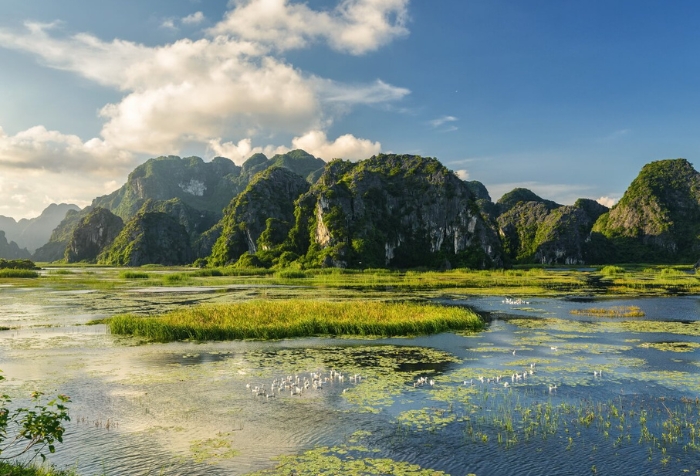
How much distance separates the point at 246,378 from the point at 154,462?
8.76 m

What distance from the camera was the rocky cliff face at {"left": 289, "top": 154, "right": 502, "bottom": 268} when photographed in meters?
159

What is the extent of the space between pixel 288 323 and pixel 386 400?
16.8 meters

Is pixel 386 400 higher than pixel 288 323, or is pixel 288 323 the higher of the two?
pixel 288 323

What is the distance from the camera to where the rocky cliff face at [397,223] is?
159m

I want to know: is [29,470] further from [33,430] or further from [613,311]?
[613,311]

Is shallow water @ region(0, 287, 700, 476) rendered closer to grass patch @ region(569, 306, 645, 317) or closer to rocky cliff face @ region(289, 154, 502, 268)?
grass patch @ region(569, 306, 645, 317)

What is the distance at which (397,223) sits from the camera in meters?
186

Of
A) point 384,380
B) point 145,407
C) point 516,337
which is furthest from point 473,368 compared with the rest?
point 145,407

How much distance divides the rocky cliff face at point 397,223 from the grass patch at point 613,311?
104506mm

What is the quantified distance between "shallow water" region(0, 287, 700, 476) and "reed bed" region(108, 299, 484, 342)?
1.88 meters

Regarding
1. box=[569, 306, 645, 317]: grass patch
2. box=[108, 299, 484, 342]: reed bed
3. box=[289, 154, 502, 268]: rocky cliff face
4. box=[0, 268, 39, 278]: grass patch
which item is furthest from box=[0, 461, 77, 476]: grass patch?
box=[289, 154, 502, 268]: rocky cliff face

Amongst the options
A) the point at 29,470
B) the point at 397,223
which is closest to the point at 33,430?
the point at 29,470

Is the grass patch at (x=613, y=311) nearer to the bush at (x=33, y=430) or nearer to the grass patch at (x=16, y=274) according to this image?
the bush at (x=33, y=430)

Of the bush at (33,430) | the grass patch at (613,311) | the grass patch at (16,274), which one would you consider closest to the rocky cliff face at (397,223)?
the grass patch at (16,274)
